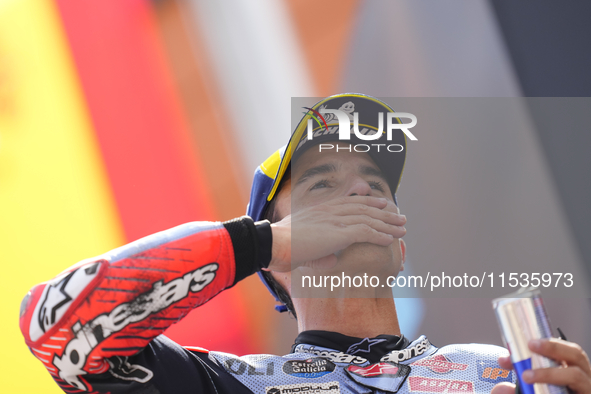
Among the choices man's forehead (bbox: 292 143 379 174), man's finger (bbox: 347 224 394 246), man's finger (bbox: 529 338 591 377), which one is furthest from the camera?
man's forehead (bbox: 292 143 379 174)

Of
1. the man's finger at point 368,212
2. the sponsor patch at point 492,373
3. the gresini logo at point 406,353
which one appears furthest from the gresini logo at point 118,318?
the sponsor patch at point 492,373

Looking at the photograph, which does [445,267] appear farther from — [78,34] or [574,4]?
[78,34]

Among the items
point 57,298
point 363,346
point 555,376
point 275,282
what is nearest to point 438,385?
point 363,346

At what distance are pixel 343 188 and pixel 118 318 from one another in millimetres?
789

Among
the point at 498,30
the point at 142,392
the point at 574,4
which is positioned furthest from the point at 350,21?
the point at 142,392

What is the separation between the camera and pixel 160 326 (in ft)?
3.35

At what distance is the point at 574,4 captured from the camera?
1962mm

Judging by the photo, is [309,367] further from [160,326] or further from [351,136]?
[351,136]

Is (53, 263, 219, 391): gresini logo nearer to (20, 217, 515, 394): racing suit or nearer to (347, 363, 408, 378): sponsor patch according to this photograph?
(20, 217, 515, 394): racing suit

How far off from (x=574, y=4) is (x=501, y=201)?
1119mm

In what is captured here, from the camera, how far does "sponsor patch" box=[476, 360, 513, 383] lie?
50.3 inches

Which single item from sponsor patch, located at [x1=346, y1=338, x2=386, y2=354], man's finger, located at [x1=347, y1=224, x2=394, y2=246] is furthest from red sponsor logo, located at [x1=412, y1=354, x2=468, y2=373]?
man's finger, located at [x1=347, y1=224, x2=394, y2=246]

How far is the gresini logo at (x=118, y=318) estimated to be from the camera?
96 cm

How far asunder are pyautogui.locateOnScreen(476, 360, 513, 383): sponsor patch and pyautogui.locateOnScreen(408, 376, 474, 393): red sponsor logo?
2.1 inches
